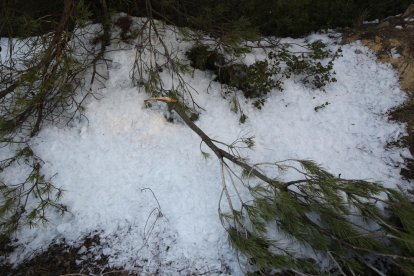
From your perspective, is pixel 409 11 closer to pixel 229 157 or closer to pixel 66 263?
pixel 229 157

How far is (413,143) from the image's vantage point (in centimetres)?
366

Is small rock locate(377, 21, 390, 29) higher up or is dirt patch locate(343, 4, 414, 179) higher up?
small rock locate(377, 21, 390, 29)

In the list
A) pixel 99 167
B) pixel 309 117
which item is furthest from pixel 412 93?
pixel 99 167

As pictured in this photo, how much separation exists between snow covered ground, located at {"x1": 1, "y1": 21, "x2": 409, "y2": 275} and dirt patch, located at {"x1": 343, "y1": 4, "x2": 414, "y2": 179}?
0.10 m

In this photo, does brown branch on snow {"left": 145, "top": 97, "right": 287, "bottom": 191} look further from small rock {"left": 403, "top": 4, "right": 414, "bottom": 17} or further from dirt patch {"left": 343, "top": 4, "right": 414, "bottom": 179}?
small rock {"left": 403, "top": 4, "right": 414, "bottom": 17}

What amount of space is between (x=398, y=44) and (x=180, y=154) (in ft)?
9.80

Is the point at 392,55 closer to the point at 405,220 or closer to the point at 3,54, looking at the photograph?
the point at 405,220

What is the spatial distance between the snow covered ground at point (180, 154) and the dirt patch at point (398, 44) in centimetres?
10

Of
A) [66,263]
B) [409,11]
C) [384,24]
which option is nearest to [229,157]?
[66,263]

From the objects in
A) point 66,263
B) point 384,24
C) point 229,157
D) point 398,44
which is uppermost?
point 384,24

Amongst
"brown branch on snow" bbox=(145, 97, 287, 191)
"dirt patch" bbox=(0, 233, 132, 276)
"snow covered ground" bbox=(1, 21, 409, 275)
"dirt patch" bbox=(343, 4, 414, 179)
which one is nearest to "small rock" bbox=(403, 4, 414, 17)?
"dirt patch" bbox=(343, 4, 414, 179)

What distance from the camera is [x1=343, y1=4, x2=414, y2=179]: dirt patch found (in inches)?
153

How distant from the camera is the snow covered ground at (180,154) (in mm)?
3078

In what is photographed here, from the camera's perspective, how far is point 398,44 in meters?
4.31
